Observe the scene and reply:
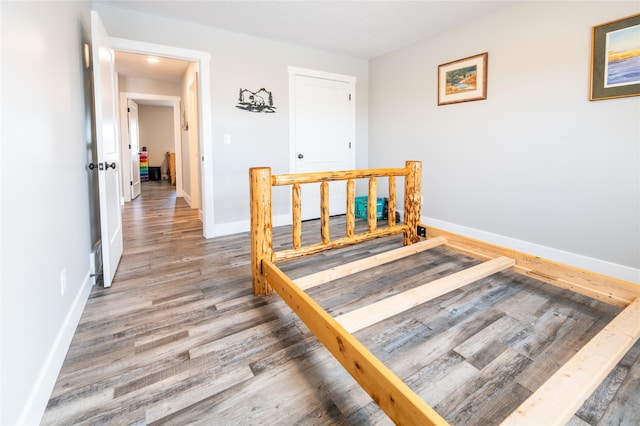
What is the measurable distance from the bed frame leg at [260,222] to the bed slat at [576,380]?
1.56 metres

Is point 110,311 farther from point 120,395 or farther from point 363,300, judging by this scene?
point 363,300

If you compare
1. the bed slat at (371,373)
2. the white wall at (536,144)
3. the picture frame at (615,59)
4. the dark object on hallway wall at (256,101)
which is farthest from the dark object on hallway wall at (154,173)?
the picture frame at (615,59)

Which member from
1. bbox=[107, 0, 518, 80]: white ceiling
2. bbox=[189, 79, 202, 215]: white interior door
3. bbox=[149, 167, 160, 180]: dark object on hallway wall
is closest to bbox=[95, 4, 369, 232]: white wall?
bbox=[107, 0, 518, 80]: white ceiling

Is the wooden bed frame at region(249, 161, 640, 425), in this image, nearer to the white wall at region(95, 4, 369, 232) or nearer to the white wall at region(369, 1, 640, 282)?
the white wall at region(369, 1, 640, 282)

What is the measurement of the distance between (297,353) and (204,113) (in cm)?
290

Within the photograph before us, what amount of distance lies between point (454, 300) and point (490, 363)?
2.12 feet

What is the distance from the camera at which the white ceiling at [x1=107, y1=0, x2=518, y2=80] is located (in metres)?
2.98

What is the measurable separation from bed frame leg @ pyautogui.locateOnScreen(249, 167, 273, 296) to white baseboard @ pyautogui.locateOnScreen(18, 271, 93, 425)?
1.01 metres

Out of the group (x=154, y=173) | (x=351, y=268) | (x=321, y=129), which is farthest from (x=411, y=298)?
(x=154, y=173)

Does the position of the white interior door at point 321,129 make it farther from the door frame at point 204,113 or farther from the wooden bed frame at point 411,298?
the wooden bed frame at point 411,298

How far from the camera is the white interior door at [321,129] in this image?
431 centimetres

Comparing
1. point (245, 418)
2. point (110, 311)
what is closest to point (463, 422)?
point (245, 418)

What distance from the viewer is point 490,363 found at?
59.8 inches

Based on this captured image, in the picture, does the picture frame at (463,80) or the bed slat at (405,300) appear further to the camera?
the picture frame at (463,80)
